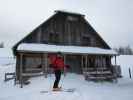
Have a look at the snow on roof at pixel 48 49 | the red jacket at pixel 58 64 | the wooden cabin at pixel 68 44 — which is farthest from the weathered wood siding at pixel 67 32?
the red jacket at pixel 58 64

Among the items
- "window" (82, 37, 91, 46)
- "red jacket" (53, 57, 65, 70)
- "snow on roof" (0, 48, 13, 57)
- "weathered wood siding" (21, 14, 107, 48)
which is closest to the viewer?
"red jacket" (53, 57, 65, 70)

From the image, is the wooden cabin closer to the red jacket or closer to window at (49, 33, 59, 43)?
window at (49, 33, 59, 43)

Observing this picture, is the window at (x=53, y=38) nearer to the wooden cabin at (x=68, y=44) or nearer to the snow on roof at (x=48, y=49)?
the wooden cabin at (x=68, y=44)

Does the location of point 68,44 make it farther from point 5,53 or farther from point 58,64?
point 5,53

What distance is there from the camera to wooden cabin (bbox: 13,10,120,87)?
66.3 ft

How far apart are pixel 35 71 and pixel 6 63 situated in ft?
120

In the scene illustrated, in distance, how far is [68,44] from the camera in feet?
73.7

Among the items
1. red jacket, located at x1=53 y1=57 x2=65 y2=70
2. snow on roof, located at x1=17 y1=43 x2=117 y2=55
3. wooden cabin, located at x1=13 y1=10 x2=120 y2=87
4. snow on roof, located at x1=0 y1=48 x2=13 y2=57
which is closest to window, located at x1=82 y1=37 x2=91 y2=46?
wooden cabin, located at x1=13 y1=10 x2=120 y2=87

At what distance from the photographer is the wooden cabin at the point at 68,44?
20.2 metres

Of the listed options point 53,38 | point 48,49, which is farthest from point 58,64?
point 53,38

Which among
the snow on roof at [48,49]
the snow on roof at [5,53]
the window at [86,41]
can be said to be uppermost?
the window at [86,41]

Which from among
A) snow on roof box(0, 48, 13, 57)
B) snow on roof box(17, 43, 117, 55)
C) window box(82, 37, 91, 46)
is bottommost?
snow on roof box(0, 48, 13, 57)

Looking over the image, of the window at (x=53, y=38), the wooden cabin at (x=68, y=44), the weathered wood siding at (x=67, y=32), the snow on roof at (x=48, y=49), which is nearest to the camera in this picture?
the snow on roof at (x=48, y=49)

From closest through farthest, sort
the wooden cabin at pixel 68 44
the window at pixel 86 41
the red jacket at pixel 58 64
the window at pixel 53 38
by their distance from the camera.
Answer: the red jacket at pixel 58 64 < the wooden cabin at pixel 68 44 < the window at pixel 53 38 < the window at pixel 86 41
